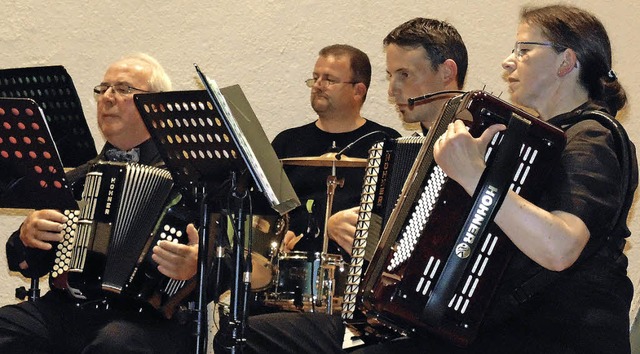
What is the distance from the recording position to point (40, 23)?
4.91 metres

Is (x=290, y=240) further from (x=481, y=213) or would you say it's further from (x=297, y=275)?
(x=481, y=213)

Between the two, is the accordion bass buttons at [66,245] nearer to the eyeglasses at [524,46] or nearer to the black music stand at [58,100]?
the black music stand at [58,100]

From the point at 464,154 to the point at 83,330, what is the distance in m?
1.71

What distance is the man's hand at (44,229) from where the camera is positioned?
3332 mm

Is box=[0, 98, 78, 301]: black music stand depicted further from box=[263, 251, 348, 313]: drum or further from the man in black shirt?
the man in black shirt

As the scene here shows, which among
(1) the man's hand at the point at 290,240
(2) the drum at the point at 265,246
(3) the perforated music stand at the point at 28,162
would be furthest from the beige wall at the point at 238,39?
(3) the perforated music stand at the point at 28,162

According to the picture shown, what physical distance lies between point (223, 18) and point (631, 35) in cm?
206

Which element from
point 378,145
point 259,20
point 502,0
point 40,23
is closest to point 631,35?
point 502,0

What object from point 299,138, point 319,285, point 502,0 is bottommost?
point 319,285

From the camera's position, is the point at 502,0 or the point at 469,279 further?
the point at 502,0

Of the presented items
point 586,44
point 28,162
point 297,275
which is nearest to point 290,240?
point 297,275

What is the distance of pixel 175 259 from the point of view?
3236 millimetres

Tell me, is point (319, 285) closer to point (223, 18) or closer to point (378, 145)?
point (378, 145)

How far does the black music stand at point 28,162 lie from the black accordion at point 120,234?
0.20 meters
